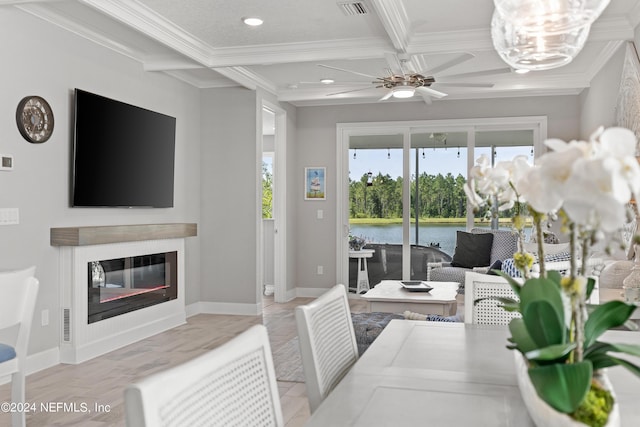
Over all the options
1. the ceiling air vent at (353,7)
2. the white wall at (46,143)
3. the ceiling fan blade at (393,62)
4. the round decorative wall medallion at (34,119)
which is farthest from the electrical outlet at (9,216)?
the ceiling fan blade at (393,62)

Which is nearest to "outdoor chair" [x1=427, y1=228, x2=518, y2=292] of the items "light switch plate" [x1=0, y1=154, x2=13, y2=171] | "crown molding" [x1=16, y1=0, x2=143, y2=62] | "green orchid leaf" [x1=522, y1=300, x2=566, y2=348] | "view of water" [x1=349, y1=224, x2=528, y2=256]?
"view of water" [x1=349, y1=224, x2=528, y2=256]

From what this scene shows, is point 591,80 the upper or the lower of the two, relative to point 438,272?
upper

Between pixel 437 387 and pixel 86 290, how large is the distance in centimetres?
366

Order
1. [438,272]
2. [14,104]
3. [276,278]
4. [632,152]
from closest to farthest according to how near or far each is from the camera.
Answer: [632,152]
[14,104]
[438,272]
[276,278]

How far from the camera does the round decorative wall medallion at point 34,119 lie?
4.00 meters

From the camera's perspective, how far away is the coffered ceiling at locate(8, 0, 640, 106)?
4105mm

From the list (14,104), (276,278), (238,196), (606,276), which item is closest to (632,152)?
(606,276)

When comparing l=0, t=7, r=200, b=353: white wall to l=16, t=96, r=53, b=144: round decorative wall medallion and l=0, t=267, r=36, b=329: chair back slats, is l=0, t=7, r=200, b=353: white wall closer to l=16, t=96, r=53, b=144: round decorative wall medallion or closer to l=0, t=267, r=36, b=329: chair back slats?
l=16, t=96, r=53, b=144: round decorative wall medallion

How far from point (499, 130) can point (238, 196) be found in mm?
3337

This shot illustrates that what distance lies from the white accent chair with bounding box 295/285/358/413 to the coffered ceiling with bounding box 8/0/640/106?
2597 mm

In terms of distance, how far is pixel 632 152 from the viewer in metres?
0.86

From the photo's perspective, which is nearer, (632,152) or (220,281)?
(632,152)

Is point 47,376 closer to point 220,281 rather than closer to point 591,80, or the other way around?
point 220,281

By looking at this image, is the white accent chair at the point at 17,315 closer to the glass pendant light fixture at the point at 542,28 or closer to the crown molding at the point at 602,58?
the glass pendant light fixture at the point at 542,28
